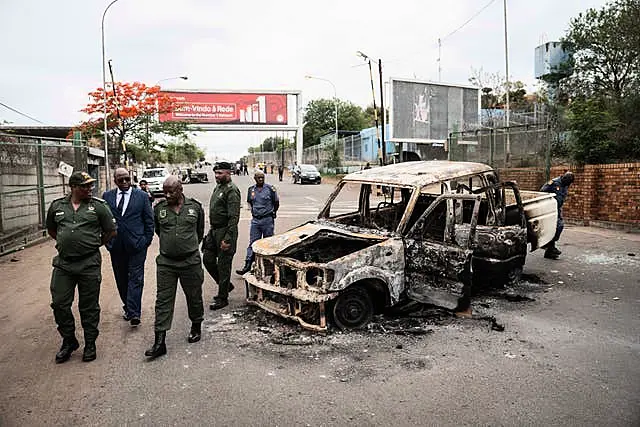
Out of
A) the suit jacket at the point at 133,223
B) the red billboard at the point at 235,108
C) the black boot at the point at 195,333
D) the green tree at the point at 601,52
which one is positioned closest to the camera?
the black boot at the point at 195,333

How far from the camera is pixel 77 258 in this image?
4797 millimetres

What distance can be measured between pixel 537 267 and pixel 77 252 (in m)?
7.05

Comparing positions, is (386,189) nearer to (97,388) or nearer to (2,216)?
(97,388)

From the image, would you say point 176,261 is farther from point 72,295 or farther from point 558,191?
point 558,191

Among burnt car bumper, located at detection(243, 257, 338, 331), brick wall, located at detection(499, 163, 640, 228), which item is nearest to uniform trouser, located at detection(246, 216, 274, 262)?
burnt car bumper, located at detection(243, 257, 338, 331)

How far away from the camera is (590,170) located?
14117 mm

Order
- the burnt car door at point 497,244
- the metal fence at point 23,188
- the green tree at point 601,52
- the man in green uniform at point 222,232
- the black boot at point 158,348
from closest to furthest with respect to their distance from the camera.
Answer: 1. the black boot at point 158,348
2. the man in green uniform at point 222,232
3. the burnt car door at point 497,244
4. the metal fence at point 23,188
5. the green tree at point 601,52

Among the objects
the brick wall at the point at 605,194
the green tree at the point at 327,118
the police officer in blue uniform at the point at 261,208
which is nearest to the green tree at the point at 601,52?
the brick wall at the point at 605,194

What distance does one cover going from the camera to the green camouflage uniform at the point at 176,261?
503 centimetres

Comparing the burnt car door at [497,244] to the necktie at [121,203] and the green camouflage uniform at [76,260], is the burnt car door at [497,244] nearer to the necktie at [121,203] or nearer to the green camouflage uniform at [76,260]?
the necktie at [121,203]

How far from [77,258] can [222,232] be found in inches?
75.2

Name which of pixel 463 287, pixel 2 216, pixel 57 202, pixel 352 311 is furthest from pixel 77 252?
pixel 2 216

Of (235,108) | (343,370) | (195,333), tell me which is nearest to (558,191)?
(343,370)

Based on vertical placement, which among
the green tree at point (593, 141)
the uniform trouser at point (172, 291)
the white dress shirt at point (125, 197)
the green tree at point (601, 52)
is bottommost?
the uniform trouser at point (172, 291)
